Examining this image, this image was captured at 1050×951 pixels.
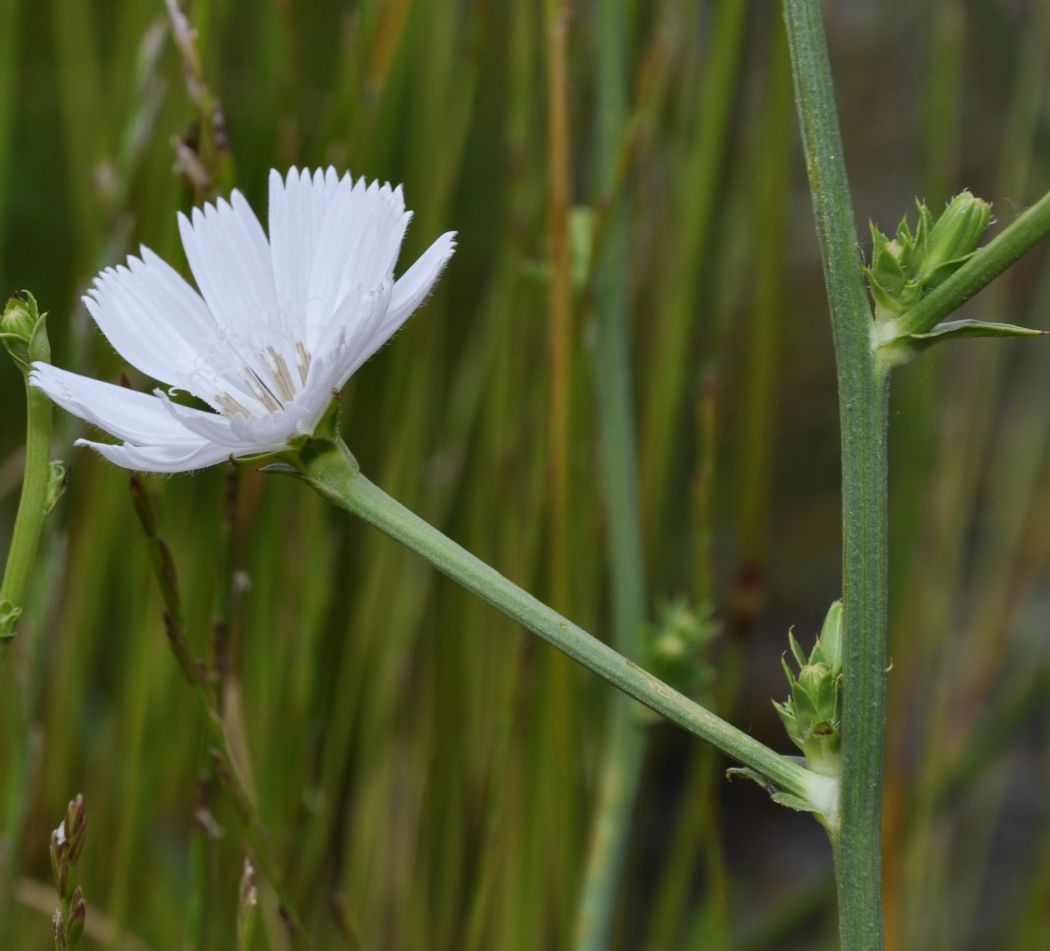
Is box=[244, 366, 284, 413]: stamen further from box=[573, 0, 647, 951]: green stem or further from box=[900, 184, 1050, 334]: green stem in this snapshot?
box=[573, 0, 647, 951]: green stem

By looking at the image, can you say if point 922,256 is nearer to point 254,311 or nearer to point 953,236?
point 953,236

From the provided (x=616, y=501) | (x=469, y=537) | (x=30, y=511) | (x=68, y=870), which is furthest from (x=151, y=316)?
(x=469, y=537)

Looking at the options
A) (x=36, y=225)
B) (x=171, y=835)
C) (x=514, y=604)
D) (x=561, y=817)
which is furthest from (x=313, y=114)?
(x=514, y=604)

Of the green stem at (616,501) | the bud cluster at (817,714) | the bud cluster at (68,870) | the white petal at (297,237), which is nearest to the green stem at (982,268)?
the bud cluster at (817,714)

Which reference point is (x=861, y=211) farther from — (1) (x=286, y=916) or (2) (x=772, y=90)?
(1) (x=286, y=916)

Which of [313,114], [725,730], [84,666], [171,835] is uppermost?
[313,114]
